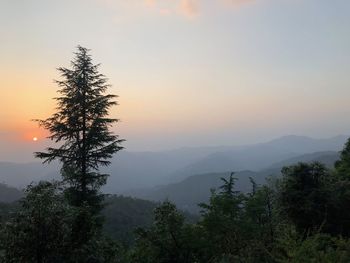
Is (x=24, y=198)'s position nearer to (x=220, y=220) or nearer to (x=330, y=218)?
(x=220, y=220)

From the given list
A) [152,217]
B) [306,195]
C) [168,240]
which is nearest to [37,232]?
[168,240]

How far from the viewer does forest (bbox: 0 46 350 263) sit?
12.9 meters

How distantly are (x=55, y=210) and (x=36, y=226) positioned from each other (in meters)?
0.78

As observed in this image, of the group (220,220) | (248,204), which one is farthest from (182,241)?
(248,204)

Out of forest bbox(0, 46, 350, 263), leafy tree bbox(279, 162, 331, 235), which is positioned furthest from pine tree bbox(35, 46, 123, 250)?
leafy tree bbox(279, 162, 331, 235)

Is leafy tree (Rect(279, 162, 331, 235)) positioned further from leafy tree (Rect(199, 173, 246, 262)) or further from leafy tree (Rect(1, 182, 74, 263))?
leafy tree (Rect(1, 182, 74, 263))

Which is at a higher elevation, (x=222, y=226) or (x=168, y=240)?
(x=222, y=226)

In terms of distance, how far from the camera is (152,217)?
24.9 meters

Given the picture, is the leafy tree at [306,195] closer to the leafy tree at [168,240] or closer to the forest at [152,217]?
the forest at [152,217]

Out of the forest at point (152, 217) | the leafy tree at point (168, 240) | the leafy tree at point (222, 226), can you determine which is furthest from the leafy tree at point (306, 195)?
the leafy tree at point (168, 240)

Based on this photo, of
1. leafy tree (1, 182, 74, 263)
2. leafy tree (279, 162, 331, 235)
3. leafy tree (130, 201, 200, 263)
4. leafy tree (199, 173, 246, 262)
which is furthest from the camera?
leafy tree (279, 162, 331, 235)

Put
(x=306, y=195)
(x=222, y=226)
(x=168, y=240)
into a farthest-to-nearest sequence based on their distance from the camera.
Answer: (x=306, y=195), (x=222, y=226), (x=168, y=240)

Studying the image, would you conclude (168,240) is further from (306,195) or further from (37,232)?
(306,195)

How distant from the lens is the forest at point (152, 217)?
42.2 ft
